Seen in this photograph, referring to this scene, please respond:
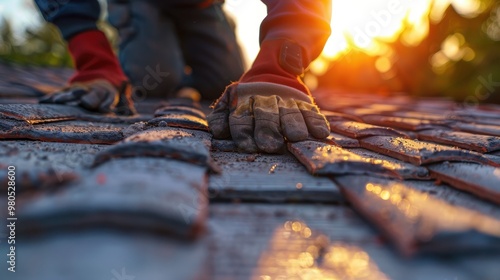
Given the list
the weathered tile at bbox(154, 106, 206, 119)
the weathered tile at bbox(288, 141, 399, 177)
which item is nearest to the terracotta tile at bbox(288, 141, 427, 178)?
the weathered tile at bbox(288, 141, 399, 177)

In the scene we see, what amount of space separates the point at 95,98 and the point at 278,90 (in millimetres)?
1055

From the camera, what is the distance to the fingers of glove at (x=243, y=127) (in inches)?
50.6

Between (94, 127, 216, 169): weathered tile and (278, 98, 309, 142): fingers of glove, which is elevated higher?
(278, 98, 309, 142): fingers of glove

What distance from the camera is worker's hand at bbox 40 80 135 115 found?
196 cm

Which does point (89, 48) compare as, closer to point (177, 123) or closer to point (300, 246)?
point (177, 123)

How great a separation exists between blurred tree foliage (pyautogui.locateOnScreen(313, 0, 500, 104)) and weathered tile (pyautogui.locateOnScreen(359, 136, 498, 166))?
35.9ft

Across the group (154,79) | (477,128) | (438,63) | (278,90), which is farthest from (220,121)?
(438,63)

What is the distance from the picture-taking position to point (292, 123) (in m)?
1.31

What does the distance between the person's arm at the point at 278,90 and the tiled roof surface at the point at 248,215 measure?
229mm

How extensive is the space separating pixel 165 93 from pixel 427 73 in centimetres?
1272

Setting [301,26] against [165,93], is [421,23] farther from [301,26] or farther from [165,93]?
[301,26]

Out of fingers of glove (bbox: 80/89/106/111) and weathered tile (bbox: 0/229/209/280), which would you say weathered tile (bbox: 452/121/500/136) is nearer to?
weathered tile (bbox: 0/229/209/280)

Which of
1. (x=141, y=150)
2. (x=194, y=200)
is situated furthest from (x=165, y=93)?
(x=194, y=200)

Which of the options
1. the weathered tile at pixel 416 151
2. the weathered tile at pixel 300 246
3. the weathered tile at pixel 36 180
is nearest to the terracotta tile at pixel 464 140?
the weathered tile at pixel 416 151
